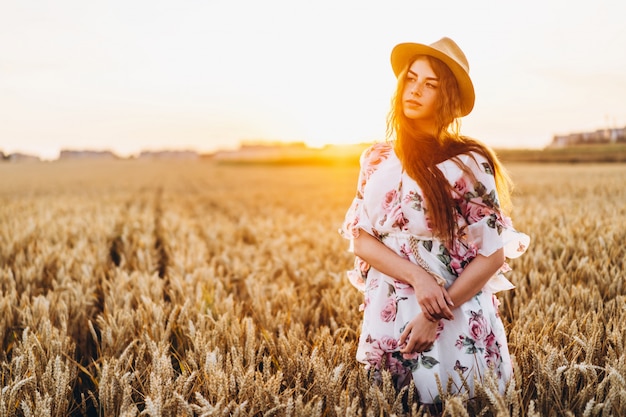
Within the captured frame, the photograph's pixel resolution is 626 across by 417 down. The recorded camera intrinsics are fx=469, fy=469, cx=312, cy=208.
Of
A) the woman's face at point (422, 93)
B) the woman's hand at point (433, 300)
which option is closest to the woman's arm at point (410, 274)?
the woman's hand at point (433, 300)

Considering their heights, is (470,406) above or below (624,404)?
below

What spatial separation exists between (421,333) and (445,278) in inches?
9.6

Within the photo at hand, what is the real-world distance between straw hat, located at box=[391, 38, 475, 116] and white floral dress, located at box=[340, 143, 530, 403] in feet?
0.92

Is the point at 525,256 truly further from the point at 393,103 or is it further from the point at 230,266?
the point at 230,266

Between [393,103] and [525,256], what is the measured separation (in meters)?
2.25

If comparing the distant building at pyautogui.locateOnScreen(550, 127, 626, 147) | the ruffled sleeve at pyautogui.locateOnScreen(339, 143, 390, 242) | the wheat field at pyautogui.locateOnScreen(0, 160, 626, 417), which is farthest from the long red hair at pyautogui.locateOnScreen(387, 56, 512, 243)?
the distant building at pyautogui.locateOnScreen(550, 127, 626, 147)

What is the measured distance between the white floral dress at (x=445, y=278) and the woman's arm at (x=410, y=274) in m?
0.05

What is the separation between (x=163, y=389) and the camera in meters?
1.71

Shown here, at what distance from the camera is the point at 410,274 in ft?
5.78

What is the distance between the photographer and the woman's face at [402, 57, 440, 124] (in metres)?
1.86

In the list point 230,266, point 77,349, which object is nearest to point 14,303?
point 77,349

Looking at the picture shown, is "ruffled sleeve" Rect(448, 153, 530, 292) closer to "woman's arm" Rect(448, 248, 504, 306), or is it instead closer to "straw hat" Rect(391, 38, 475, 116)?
"woman's arm" Rect(448, 248, 504, 306)

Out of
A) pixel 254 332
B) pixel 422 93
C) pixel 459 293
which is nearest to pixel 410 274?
pixel 459 293

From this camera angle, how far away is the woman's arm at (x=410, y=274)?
169 cm
